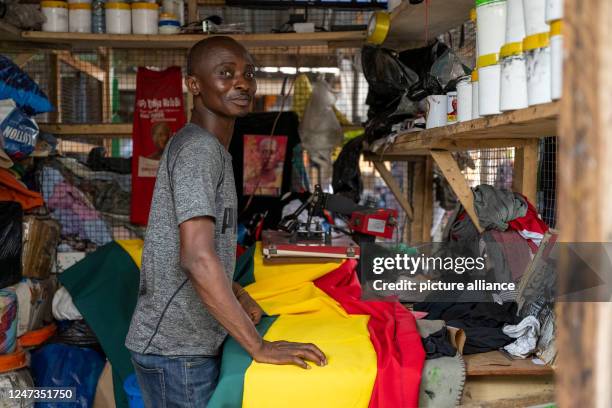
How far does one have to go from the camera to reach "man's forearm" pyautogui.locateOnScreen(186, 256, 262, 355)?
6.22 feet

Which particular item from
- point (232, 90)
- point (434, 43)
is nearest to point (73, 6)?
point (434, 43)

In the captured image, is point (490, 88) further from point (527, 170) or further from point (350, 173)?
point (350, 173)

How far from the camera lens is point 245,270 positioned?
3.37 meters

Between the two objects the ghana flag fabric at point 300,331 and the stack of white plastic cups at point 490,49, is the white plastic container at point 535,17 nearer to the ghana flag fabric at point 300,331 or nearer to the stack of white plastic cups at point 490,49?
the stack of white plastic cups at point 490,49

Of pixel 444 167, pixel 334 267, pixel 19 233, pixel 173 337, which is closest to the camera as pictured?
pixel 173 337

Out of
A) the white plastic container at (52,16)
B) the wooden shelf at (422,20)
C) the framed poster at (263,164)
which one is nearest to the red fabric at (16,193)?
the white plastic container at (52,16)

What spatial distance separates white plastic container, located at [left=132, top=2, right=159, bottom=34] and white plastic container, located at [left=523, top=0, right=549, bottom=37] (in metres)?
3.31

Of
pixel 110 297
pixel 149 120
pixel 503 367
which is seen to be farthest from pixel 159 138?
pixel 503 367

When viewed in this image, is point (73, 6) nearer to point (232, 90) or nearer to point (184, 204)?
point (232, 90)

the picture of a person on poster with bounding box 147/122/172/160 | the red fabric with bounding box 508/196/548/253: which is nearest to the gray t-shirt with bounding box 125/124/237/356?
the red fabric with bounding box 508/196/548/253

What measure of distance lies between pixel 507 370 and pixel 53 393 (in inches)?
97.7

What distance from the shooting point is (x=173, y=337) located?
2.08 meters

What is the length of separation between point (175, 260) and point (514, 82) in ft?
3.59

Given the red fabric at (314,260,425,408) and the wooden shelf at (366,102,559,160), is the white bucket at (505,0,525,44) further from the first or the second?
the red fabric at (314,260,425,408)
